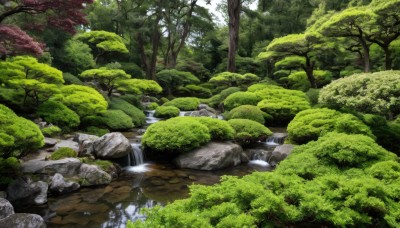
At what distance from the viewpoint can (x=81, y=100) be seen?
1162 centimetres

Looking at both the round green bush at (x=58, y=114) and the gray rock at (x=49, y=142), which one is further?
the round green bush at (x=58, y=114)

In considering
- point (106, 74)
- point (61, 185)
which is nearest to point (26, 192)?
point (61, 185)

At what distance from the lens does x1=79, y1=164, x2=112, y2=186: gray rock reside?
318 inches

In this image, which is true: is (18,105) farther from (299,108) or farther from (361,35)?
(361,35)

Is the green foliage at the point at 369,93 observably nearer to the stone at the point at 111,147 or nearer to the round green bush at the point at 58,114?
the stone at the point at 111,147

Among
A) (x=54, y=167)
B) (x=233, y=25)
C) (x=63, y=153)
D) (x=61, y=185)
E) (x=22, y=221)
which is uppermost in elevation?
(x=233, y=25)

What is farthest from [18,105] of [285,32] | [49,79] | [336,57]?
[285,32]

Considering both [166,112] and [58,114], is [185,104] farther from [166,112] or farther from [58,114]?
[58,114]

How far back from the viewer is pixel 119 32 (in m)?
26.2

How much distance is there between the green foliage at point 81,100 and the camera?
11672 mm

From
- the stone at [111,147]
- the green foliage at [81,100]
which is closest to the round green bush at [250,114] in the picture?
the green foliage at [81,100]

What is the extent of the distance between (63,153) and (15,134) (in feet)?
8.18

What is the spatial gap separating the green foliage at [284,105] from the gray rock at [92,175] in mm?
10170

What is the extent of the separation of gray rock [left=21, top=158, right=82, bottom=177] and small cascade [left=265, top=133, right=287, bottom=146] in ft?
26.3
